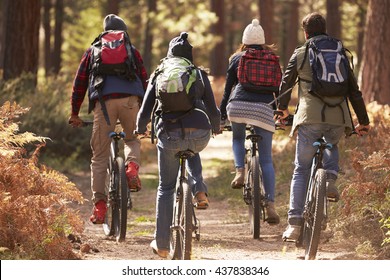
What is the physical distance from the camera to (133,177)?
10141 mm

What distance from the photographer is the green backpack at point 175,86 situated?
8078 millimetres

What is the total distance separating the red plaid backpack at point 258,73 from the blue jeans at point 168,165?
6.78 ft

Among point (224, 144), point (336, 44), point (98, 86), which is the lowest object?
point (224, 144)

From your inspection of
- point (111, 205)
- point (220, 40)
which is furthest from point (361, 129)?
point (220, 40)

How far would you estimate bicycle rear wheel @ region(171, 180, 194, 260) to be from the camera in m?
7.96

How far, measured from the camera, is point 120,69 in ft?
33.2

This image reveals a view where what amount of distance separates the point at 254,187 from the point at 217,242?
0.73m

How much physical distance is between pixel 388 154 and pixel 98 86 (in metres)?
3.14

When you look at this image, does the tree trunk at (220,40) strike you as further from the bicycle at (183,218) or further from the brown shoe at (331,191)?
the bicycle at (183,218)

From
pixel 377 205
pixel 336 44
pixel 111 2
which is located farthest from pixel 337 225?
pixel 111 2

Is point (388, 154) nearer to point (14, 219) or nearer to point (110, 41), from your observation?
point (110, 41)

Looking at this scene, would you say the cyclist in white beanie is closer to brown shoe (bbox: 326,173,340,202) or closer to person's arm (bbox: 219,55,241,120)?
person's arm (bbox: 219,55,241,120)
